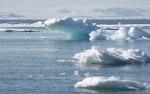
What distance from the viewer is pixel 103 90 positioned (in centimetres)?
1977

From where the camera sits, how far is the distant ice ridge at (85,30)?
45.4 metres

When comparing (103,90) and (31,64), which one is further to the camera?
(31,64)

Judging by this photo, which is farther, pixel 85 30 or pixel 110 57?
pixel 85 30

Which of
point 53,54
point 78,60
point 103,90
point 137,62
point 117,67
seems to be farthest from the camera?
point 53,54

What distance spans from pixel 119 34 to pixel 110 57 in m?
22.4

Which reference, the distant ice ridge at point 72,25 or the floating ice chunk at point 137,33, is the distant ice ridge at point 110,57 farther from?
the floating ice chunk at point 137,33

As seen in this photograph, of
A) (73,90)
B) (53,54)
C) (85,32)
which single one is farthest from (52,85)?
(85,32)

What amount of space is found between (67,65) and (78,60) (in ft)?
8.65

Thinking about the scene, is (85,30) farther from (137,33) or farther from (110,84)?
(110,84)

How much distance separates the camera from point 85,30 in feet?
152

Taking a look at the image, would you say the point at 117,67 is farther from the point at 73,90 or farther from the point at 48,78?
the point at 73,90

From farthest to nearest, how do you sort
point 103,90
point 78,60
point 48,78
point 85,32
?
point 85,32 < point 78,60 < point 48,78 < point 103,90

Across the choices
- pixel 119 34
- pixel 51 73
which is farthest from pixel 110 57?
pixel 119 34

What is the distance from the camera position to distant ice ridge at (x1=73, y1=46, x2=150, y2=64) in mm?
27312
